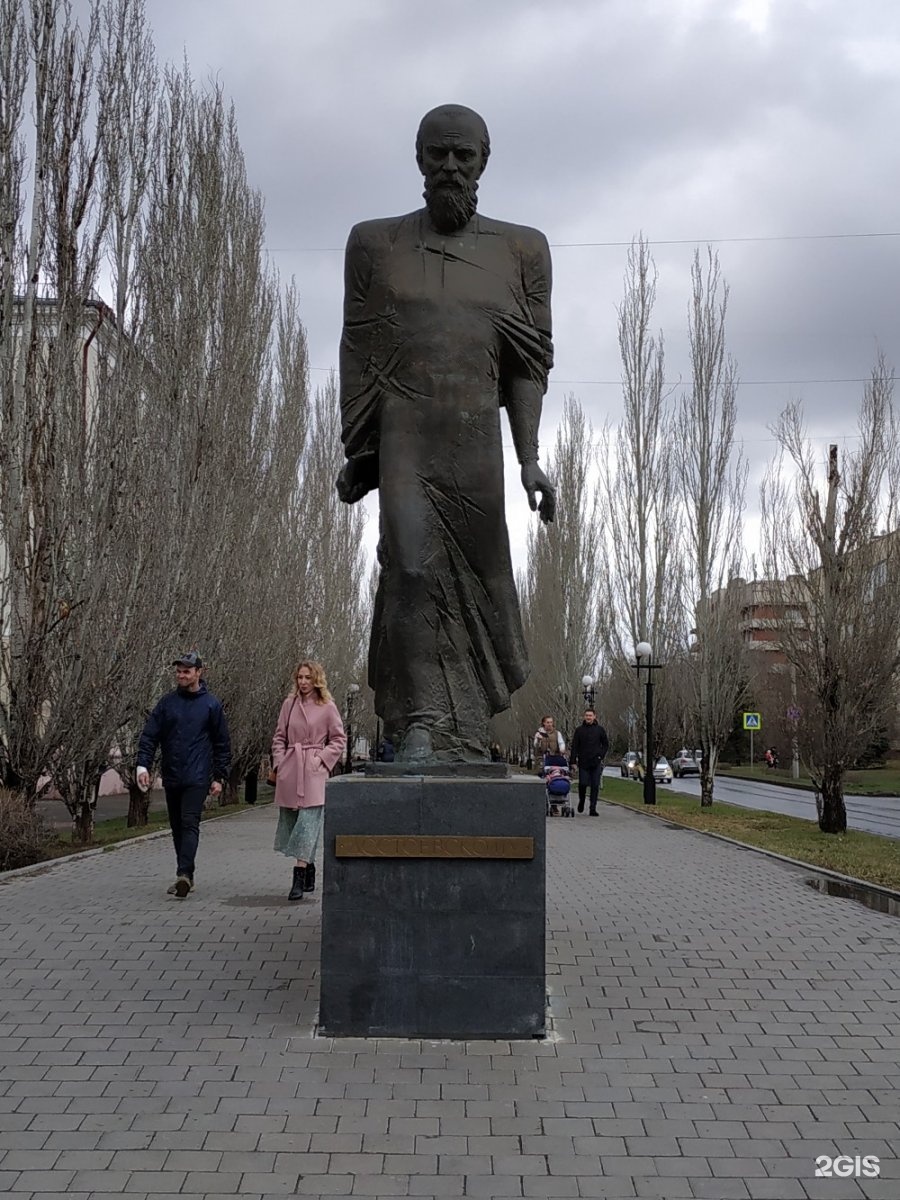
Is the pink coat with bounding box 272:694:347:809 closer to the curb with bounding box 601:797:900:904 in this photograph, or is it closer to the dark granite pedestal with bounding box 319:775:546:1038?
the dark granite pedestal with bounding box 319:775:546:1038

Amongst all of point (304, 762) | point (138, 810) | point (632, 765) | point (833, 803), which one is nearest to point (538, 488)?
point (304, 762)

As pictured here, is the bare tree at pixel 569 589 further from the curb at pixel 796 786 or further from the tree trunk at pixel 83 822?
the tree trunk at pixel 83 822

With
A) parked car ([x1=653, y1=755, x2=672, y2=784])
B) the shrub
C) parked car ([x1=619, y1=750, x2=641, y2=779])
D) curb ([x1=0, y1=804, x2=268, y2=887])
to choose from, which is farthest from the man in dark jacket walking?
parked car ([x1=653, y1=755, x2=672, y2=784])

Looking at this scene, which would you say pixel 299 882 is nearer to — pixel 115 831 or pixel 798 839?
pixel 798 839

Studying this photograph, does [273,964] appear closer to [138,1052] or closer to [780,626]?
[138,1052]

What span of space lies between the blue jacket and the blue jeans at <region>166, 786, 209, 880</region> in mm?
56

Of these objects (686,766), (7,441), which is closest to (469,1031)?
(7,441)

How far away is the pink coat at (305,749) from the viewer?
26.4 ft

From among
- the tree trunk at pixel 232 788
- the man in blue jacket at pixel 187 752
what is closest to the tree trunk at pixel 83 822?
the man in blue jacket at pixel 187 752

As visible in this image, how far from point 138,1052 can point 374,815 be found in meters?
1.28

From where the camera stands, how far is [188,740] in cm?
800

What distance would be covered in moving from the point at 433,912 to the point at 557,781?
12.8 metres

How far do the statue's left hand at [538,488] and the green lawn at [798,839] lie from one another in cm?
580

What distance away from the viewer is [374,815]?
184 inches
